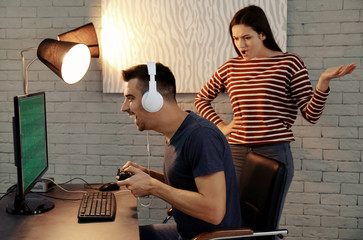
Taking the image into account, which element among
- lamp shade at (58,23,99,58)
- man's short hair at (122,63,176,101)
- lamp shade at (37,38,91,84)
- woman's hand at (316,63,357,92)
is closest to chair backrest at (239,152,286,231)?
man's short hair at (122,63,176,101)

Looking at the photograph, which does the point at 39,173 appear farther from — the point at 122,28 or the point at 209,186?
the point at 122,28

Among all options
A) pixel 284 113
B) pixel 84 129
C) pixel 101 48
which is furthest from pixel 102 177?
pixel 284 113

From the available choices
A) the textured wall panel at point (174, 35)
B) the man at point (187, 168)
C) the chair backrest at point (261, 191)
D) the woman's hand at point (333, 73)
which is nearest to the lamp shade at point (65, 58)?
the man at point (187, 168)

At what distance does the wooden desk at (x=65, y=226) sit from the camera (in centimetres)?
114

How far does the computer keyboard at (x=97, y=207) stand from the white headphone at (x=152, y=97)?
40 cm

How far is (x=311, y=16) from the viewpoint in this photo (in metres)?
2.49

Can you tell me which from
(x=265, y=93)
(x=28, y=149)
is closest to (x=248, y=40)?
(x=265, y=93)

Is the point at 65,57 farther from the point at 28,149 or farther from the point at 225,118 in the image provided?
the point at 225,118

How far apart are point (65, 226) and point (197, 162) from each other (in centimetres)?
49

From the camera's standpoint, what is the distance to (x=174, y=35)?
8.52 feet

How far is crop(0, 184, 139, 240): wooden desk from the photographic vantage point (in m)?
1.14

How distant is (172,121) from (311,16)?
1601 mm

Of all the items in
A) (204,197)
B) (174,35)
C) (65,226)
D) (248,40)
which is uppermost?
(174,35)

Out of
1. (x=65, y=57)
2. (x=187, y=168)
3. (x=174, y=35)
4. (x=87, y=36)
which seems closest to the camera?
(x=187, y=168)
